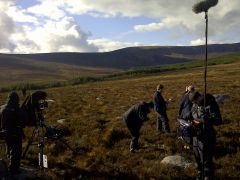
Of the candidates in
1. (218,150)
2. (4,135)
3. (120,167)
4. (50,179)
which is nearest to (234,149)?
(218,150)

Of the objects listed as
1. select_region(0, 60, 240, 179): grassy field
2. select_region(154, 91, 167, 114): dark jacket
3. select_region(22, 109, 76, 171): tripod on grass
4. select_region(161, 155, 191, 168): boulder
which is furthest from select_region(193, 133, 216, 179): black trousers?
select_region(154, 91, 167, 114): dark jacket

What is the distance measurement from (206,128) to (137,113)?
538cm

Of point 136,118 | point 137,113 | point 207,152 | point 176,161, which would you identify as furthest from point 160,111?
point 207,152

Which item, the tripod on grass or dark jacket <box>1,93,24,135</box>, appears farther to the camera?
the tripod on grass

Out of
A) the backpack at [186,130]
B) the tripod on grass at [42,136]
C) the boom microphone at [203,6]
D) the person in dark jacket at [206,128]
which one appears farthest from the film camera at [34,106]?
the boom microphone at [203,6]

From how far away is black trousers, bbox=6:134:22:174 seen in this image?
44.4 ft

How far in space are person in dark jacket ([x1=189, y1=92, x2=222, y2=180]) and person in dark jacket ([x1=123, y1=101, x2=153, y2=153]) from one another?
462 cm

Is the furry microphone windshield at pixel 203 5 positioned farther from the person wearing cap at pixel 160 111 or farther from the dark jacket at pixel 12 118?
the person wearing cap at pixel 160 111

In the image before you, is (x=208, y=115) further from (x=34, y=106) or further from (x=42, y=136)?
(x=34, y=106)

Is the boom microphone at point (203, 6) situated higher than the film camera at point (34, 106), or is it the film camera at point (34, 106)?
the boom microphone at point (203, 6)

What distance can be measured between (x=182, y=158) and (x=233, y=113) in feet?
34.2

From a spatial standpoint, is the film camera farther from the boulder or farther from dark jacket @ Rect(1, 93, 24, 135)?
the boulder

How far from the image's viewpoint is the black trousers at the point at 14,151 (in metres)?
13.5

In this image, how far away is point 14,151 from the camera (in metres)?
13.7
